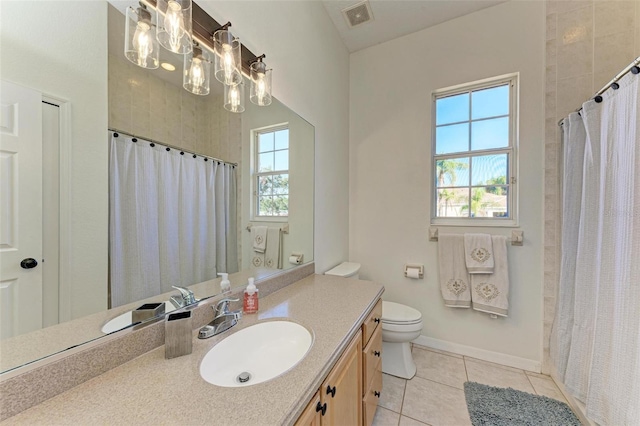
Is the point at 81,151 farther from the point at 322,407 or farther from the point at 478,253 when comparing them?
the point at 478,253

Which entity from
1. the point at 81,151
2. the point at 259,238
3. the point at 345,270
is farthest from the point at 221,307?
the point at 345,270

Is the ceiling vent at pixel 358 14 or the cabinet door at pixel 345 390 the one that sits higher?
the ceiling vent at pixel 358 14

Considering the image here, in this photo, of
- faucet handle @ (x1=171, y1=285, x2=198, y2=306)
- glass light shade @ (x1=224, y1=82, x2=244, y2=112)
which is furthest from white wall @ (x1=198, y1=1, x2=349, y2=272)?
faucet handle @ (x1=171, y1=285, x2=198, y2=306)

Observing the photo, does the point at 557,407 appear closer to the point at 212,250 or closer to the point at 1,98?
the point at 212,250

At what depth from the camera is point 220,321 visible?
0.95m

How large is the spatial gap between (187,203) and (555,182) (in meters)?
2.48

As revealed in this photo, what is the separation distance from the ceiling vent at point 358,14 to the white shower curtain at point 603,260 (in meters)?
1.73

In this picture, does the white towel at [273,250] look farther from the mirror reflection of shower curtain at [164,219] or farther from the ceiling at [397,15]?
the ceiling at [397,15]

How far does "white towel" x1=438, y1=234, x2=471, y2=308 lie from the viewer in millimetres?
2064

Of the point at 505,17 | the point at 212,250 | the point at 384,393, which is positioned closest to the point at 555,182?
the point at 505,17

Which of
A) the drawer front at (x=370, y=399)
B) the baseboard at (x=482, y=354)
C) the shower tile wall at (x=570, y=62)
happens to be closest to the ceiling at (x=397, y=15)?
Answer: the shower tile wall at (x=570, y=62)

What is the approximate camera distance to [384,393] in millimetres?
1688

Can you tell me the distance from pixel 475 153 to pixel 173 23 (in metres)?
2.28

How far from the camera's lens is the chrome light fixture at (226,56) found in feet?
3.54
